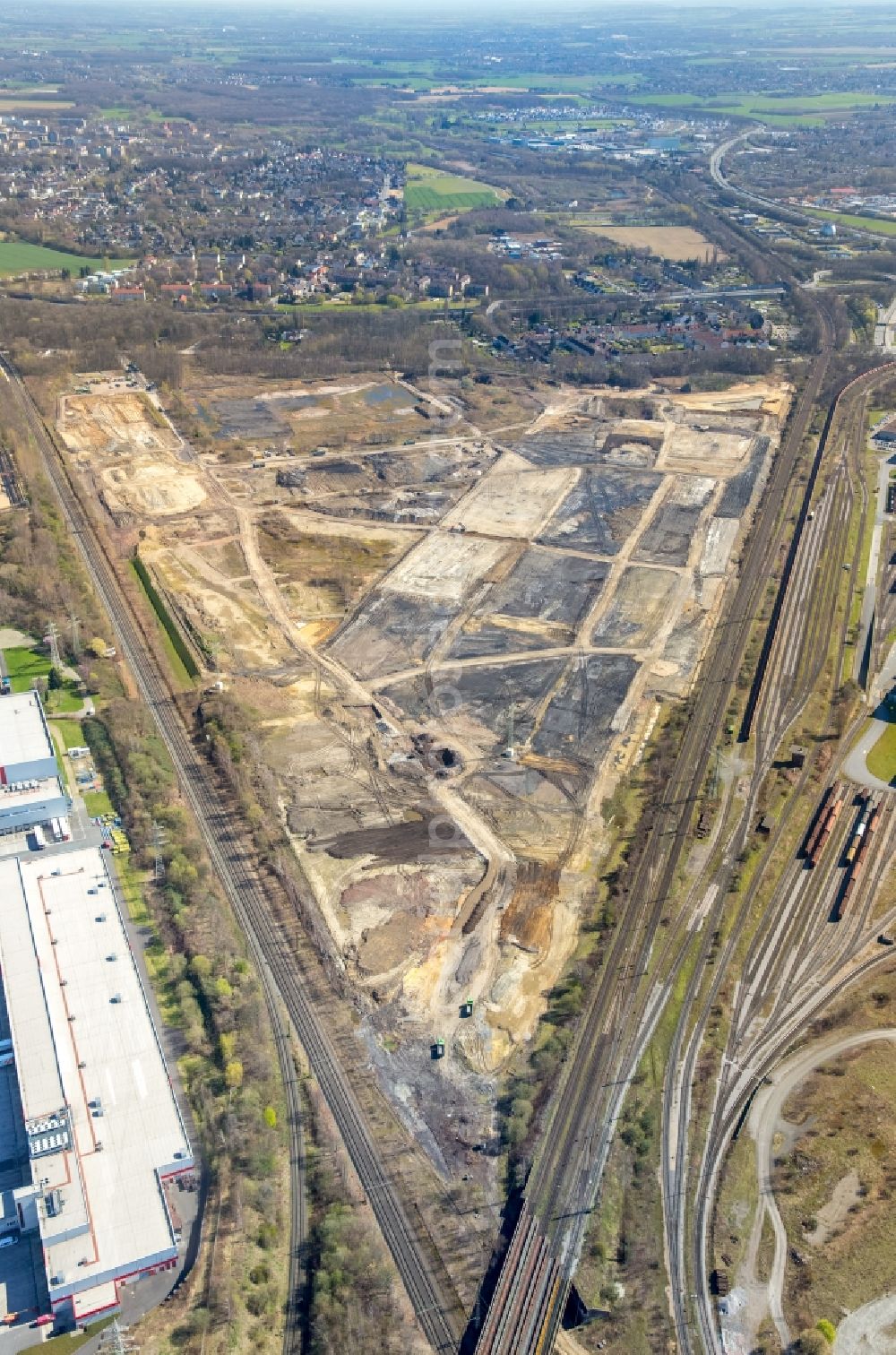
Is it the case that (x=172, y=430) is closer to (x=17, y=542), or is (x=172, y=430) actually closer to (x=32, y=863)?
(x=17, y=542)

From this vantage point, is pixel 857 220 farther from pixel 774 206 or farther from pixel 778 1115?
pixel 778 1115

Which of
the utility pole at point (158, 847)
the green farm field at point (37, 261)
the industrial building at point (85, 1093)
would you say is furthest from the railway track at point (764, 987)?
the green farm field at point (37, 261)

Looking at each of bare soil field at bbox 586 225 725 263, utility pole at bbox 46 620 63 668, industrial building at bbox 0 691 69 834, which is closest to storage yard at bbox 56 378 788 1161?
utility pole at bbox 46 620 63 668

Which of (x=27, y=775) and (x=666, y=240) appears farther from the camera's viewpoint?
(x=666, y=240)

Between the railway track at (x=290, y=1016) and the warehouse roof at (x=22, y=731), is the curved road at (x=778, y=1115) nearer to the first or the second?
the railway track at (x=290, y=1016)

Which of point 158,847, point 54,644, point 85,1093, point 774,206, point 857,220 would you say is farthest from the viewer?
point 774,206

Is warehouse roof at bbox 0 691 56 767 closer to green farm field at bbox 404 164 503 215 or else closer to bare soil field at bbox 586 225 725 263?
bare soil field at bbox 586 225 725 263

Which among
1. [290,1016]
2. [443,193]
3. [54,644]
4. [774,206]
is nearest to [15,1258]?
[290,1016]

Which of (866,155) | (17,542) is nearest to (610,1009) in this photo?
(17,542)

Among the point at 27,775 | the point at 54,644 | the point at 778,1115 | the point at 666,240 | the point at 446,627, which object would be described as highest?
the point at 666,240
